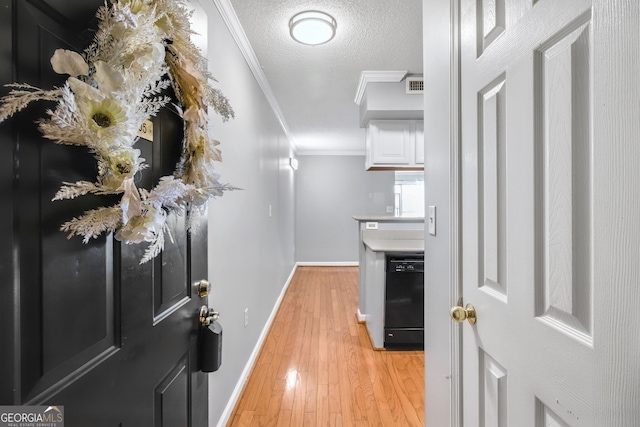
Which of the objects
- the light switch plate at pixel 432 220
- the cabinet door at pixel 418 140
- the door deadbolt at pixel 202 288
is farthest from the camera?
the cabinet door at pixel 418 140

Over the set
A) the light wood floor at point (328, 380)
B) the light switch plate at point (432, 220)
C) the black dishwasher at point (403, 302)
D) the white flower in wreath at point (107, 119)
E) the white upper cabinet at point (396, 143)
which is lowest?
the light wood floor at point (328, 380)

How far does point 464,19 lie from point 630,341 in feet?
3.32

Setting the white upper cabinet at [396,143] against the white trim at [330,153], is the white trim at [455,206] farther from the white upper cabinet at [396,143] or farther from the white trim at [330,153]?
the white trim at [330,153]

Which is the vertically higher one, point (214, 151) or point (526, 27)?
point (526, 27)

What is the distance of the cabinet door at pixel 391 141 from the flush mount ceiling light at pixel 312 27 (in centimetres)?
134

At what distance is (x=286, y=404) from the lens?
1863 mm

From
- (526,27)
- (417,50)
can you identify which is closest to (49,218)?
(526,27)

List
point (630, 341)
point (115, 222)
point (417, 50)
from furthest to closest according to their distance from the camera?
point (417, 50) < point (115, 222) < point (630, 341)

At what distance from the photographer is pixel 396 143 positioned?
315 centimetres

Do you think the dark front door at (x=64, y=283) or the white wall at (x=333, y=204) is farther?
the white wall at (x=333, y=204)

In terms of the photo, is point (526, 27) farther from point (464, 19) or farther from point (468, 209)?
point (468, 209)

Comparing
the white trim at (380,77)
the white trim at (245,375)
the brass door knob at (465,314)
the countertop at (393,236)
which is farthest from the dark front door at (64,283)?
the countertop at (393,236)

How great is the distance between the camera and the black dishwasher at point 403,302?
260 cm

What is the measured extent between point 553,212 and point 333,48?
2.05m
